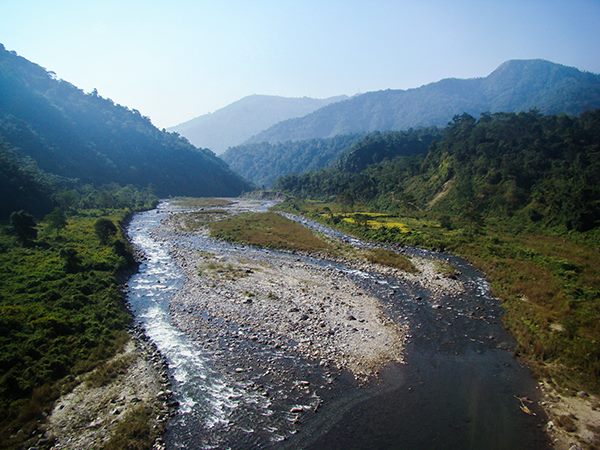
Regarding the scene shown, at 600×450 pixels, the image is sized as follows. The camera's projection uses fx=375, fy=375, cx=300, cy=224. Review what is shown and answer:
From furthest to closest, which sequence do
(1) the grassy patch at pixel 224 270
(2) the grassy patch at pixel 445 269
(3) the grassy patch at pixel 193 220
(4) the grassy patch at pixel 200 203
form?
(4) the grassy patch at pixel 200 203
(3) the grassy patch at pixel 193 220
(1) the grassy patch at pixel 224 270
(2) the grassy patch at pixel 445 269

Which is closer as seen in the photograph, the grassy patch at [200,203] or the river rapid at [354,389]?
the river rapid at [354,389]

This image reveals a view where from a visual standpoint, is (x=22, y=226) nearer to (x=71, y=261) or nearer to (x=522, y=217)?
(x=71, y=261)

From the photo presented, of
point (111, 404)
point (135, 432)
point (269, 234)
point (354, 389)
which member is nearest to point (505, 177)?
point (269, 234)

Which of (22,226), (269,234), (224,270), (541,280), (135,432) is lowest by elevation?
(541,280)

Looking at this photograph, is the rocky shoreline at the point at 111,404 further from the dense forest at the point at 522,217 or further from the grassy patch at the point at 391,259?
the grassy patch at the point at 391,259

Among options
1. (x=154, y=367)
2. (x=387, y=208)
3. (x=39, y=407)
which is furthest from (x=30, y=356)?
(x=387, y=208)

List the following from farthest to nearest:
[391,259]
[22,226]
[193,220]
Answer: [193,220]
[391,259]
[22,226]

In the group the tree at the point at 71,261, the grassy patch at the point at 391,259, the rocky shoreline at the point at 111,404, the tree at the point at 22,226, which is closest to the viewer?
the rocky shoreline at the point at 111,404

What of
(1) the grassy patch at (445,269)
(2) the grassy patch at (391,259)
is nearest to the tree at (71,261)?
(2) the grassy patch at (391,259)
